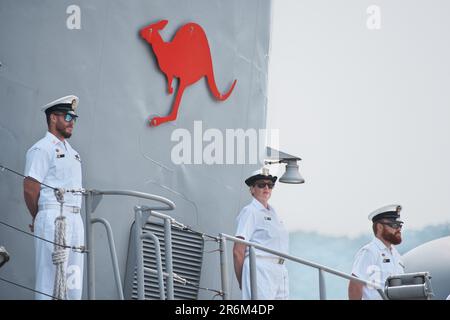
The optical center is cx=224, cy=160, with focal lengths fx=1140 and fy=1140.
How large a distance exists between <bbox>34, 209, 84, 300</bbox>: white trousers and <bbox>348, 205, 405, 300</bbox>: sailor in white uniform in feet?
8.48

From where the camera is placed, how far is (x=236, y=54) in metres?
9.45

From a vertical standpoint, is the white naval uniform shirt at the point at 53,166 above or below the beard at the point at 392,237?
below

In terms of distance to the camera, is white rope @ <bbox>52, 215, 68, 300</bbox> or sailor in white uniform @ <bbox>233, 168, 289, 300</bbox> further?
sailor in white uniform @ <bbox>233, 168, 289, 300</bbox>

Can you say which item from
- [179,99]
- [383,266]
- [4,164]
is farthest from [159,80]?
[383,266]

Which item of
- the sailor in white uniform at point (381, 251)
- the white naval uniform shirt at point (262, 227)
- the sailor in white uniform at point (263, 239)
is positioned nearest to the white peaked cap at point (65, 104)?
the sailor in white uniform at point (263, 239)

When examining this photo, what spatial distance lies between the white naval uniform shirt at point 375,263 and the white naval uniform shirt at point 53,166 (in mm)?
2619

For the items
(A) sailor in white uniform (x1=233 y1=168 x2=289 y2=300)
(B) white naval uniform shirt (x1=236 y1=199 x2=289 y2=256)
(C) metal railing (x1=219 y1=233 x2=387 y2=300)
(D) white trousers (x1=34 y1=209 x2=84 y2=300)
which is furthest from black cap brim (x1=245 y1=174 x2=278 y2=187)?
(D) white trousers (x1=34 y1=209 x2=84 y2=300)

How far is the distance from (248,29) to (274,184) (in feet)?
4.60

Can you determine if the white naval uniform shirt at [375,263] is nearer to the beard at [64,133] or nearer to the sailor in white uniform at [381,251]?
the sailor in white uniform at [381,251]

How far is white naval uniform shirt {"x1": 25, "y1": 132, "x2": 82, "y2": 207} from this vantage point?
7363 millimetres

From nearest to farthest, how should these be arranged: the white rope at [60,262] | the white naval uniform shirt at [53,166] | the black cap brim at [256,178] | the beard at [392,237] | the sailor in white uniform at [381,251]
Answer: the white rope at [60,262] < the white naval uniform shirt at [53,166] < the black cap brim at [256,178] < the sailor in white uniform at [381,251] < the beard at [392,237]

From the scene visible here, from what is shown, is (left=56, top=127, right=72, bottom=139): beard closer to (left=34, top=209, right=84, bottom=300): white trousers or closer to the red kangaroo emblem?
(left=34, top=209, right=84, bottom=300): white trousers

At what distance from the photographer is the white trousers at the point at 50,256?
702 centimetres

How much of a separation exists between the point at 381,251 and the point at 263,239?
3.93ft
